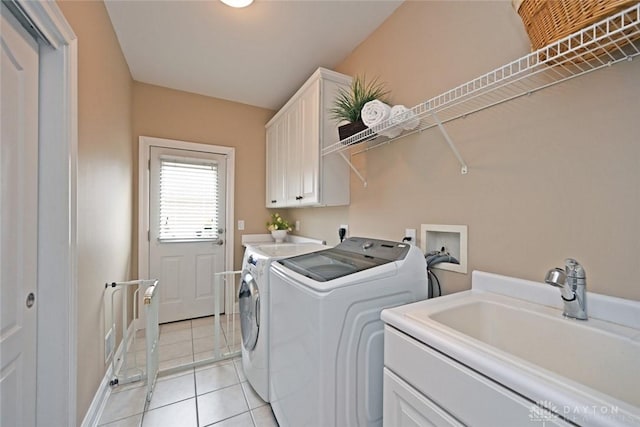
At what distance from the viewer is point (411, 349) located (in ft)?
2.68

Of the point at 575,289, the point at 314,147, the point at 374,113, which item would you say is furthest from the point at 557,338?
the point at 314,147

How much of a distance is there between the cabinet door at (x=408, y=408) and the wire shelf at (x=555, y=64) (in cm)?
100

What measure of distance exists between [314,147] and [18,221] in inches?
64.1

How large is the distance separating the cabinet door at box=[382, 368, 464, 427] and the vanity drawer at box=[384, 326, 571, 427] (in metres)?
0.02

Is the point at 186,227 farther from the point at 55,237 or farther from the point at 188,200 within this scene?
the point at 55,237

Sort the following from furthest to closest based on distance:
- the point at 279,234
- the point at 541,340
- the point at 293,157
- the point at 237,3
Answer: the point at 279,234
the point at 293,157
the point at 237,3
the point at 541,340

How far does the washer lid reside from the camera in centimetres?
121

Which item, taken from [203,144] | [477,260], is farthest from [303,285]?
[203,144]

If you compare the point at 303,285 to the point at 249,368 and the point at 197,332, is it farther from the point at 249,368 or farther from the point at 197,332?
the point at 197,332

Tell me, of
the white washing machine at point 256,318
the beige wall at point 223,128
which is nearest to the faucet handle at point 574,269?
the white washing machine at point 256,318

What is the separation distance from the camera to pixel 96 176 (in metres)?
1.56

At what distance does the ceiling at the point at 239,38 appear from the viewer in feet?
5.72

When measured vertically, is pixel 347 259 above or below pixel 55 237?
below

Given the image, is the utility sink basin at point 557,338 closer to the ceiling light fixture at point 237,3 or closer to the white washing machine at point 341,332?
the white washing machine at point 341,332
